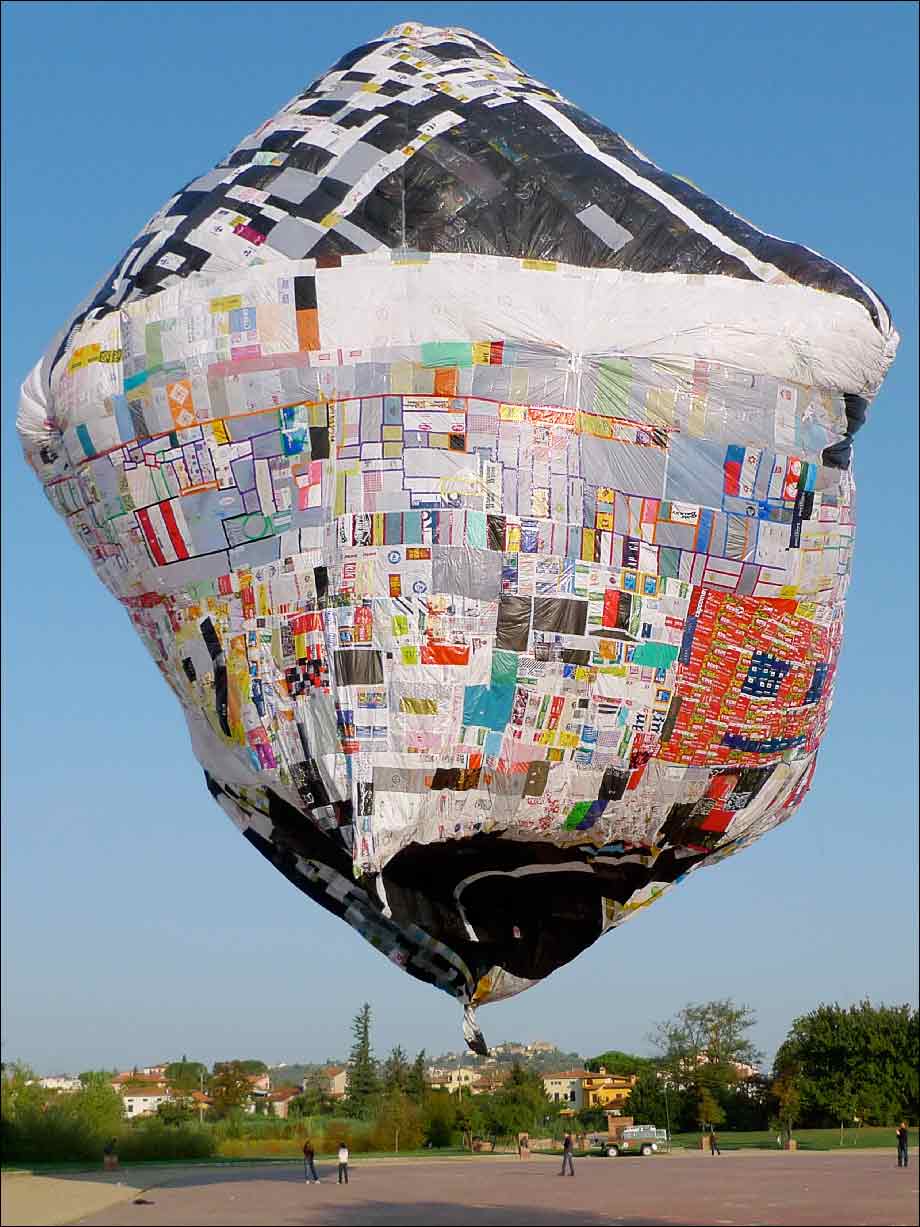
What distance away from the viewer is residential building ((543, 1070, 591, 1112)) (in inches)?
2123

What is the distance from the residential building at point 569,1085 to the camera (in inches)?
2123

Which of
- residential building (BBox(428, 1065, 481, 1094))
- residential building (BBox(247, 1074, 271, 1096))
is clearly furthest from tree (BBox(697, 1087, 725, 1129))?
residential building (BBox(247, 1074, 271, 1096))

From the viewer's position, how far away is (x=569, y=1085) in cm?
6034

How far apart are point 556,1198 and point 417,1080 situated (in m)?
31.6

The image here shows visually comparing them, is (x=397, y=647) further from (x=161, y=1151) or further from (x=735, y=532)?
(x=161, y=1151)

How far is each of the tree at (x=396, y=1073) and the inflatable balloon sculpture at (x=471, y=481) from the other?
3715 centimetres

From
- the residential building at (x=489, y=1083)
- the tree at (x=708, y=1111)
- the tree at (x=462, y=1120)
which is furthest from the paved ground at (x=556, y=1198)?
the residential building at (x=489, y=1083)

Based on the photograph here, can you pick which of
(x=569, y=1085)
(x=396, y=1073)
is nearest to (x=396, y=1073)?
(x=396, y=1073)

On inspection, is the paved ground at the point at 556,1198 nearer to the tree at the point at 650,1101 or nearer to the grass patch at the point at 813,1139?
the grass patch at the point at 813,1139

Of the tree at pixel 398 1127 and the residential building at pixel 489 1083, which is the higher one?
the residential building at pixel 489 1083

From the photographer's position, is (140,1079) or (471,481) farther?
(140,1079)

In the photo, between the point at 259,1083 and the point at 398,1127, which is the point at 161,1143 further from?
the point at 259,1083

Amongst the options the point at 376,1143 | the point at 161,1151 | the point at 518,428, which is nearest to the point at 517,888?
the point at 518,428

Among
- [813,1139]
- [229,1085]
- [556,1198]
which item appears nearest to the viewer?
[556,1198]
